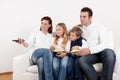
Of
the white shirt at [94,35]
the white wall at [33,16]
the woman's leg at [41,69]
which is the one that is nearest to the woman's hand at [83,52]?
the white shirt at [94,35]

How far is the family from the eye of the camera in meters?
2.68

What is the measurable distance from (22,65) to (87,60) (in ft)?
2.66

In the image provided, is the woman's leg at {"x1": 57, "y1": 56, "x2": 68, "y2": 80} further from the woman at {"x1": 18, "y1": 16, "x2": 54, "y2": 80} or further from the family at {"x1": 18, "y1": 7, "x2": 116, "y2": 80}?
the woman at {"x1": 18, "y1": 16, "x2": 54, "y2": 80}

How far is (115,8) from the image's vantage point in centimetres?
399

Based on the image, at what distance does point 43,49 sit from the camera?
288 cm

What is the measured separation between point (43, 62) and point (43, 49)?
18 centimetres

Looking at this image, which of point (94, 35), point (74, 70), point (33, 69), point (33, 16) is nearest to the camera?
point (74, 70)

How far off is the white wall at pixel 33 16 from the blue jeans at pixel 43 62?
3.37ft

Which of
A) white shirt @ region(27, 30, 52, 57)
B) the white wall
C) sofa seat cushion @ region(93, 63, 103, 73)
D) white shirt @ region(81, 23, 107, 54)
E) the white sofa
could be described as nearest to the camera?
sofa seat cushion @ region(93, 63, 103, 73)

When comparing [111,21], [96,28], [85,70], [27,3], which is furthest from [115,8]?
[85,70]

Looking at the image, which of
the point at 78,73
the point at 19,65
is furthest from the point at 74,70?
the point at 19,65

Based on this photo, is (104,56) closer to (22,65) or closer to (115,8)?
(22,65)

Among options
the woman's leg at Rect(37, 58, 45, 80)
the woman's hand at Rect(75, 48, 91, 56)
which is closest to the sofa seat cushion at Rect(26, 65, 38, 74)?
the woman's leg at Rect(37, 58, 45, 80)

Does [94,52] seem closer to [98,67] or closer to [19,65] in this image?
[98,67]
